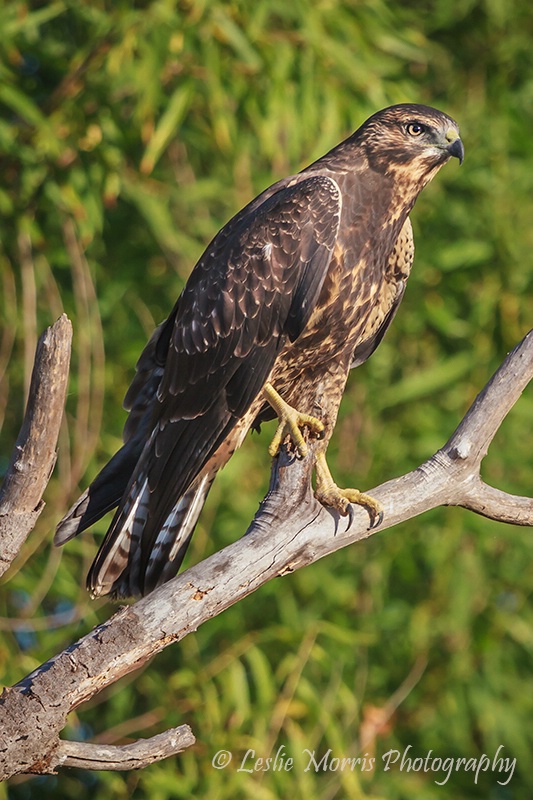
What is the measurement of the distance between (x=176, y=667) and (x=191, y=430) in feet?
5.77

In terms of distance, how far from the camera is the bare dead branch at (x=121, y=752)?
2943mm

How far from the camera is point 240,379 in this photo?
13.3 ft

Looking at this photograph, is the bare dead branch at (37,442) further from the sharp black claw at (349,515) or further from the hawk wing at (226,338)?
the sharp black claw at (349,515)

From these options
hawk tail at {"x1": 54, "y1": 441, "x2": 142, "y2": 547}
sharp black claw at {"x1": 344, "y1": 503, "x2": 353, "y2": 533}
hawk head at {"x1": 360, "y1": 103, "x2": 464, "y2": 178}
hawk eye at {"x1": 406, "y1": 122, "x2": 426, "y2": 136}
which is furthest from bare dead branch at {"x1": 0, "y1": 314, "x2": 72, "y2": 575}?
hawk eye at {"x1": 406, "y1": 122, "x2": 426, "y2": 136}

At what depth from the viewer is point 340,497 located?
3.77 m

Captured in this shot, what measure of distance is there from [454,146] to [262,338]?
3.10ft

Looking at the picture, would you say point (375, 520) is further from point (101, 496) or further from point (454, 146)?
point (454, 146)

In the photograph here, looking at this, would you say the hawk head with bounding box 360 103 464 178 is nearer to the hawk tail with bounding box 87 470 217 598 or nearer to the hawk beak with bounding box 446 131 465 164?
the hawk beak with bounding box 446 131 465 164

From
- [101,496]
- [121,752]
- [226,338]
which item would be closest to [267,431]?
[226,338]

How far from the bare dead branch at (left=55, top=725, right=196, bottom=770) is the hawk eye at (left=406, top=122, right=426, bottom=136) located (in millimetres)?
2254

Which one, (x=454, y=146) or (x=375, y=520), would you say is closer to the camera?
(x=375, y=520)

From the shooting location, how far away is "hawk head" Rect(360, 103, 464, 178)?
4.23 m

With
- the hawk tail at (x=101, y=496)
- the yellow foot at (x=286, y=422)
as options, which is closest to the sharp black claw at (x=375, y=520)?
the yellow foot at (x=286, y=422)

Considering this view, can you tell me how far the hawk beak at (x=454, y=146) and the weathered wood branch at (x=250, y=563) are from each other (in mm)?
885
